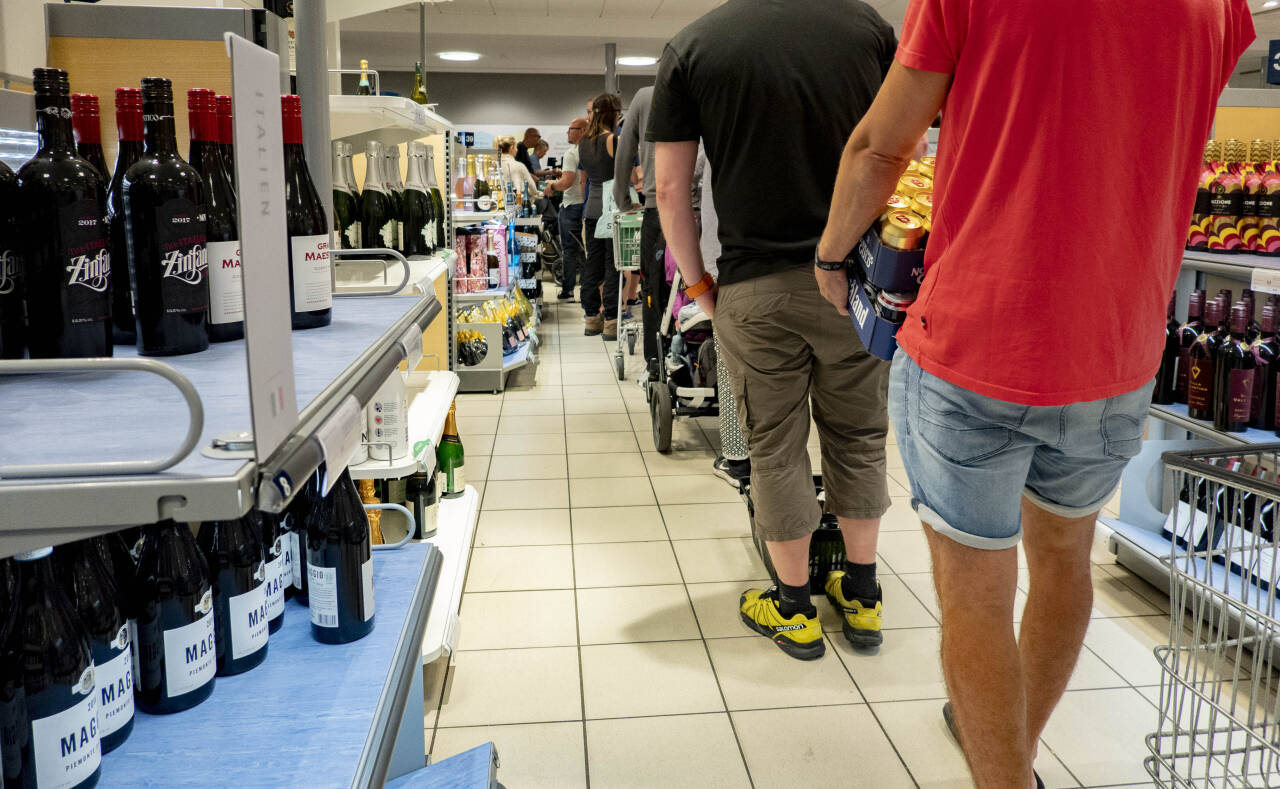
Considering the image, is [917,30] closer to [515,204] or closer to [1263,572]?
[1263,572]

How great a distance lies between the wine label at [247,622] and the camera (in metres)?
1.33

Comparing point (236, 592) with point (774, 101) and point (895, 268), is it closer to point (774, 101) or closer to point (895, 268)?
point (895, 268)

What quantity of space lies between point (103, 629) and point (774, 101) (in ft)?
5.95

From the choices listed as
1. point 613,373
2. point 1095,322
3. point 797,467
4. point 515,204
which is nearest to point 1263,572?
point 797,467

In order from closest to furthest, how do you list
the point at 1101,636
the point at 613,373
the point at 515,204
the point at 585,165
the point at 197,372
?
the point at 197,372
the point at 1101,636
the point at 613,373
the point at 585,165
the point at 515,204

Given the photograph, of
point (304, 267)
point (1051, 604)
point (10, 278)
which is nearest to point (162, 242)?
point (10, 278)

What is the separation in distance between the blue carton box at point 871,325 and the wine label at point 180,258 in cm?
108

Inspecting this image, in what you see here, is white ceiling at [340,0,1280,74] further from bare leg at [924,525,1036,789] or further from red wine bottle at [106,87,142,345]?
red wine bottle at [106,87,142,345]

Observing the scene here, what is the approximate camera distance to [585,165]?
7.58m

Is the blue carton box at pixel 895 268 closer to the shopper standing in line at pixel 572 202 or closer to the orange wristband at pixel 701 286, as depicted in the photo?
the orange wristband at pixel 701 286

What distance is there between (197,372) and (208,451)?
0.31 meters

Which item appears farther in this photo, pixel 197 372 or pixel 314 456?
pixel 197 372

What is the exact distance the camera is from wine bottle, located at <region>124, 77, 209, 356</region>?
1088 mm

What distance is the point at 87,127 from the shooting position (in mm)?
1182
